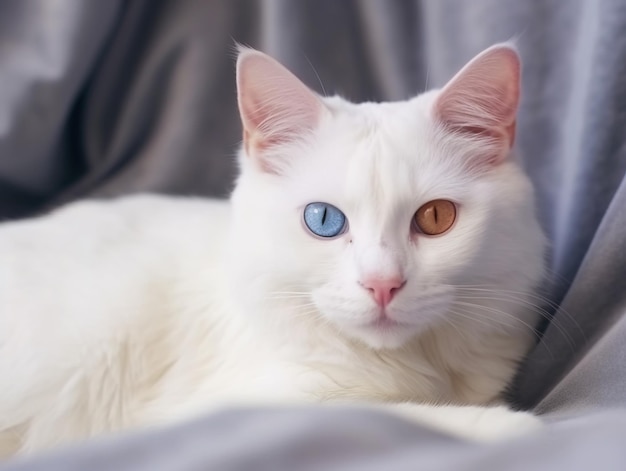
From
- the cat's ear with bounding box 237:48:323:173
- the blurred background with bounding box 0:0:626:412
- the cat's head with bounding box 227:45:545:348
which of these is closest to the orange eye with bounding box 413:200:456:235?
the cat's head with bounding box 227:45:545:348

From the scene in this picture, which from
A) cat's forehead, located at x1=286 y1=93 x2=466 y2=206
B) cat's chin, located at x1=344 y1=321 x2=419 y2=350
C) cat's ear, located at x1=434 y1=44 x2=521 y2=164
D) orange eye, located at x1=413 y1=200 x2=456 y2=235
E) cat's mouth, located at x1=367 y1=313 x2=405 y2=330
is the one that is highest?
cat's ear, located at x1=434 y1=44 x2=521 y2=164

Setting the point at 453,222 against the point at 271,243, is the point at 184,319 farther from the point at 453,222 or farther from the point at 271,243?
the point at 453,222

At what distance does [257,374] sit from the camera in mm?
1192

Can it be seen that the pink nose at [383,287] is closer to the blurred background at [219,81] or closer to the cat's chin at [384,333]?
the cat's chin at [384,333]

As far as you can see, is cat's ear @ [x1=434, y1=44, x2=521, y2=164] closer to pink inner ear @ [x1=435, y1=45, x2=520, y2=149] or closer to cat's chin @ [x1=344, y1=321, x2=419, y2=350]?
pink inner ear @ [x1=435, y1=45, x2=520, y2=149]

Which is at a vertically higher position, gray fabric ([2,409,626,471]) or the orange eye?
the orange eye

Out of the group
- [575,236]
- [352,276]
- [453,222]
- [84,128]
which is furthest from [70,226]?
[575,236]

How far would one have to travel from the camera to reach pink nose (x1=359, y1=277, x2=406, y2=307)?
990 mm

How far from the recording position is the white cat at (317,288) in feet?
3.48

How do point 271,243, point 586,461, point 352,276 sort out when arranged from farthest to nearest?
point 271,243, point 352,276, point 586,461

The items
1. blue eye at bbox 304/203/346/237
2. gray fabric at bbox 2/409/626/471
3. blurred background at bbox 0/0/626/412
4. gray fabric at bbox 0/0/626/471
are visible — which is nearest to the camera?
gray fabric at bbox 2/409/626/471

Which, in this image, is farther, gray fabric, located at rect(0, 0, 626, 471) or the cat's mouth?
gray fabric, located at rect(0, 0, 626, 471)

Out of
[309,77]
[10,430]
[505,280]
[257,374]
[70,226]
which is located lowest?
[10,430]

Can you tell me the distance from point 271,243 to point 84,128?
99 cm
